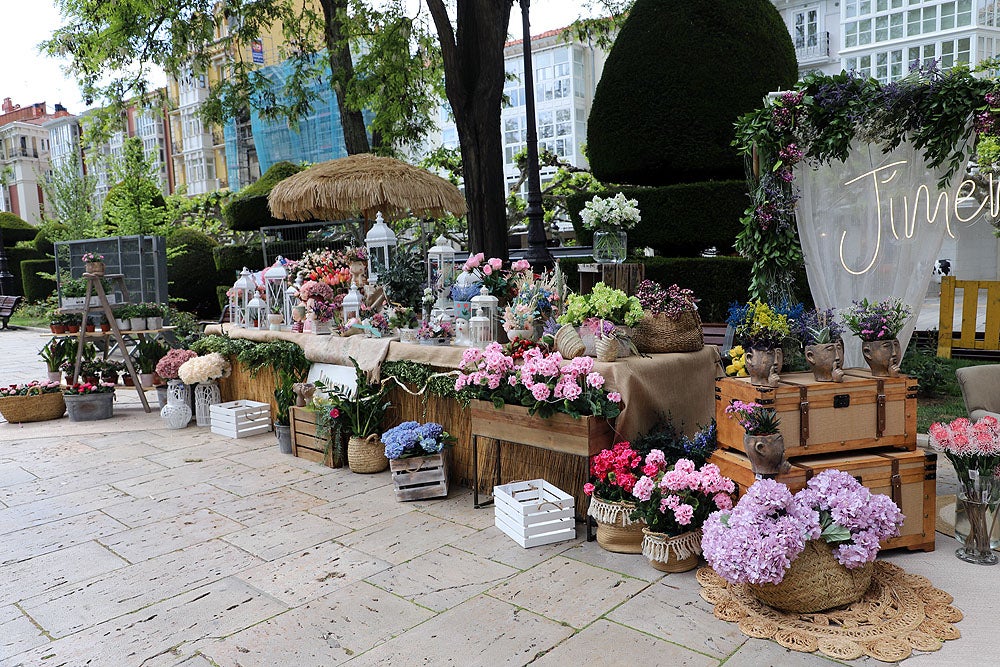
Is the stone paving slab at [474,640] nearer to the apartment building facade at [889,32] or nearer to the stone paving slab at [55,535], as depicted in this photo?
the stone paving slab at [55,535]

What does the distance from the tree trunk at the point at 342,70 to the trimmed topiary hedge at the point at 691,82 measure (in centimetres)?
451

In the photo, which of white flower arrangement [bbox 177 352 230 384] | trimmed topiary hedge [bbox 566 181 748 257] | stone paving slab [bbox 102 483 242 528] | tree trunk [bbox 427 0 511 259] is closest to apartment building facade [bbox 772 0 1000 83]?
trimmed topiary hedge [bbox 566 181 748 257]

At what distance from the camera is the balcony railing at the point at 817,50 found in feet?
91.1

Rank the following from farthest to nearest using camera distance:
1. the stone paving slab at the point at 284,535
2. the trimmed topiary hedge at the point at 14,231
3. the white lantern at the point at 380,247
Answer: the trimmed topiary hedge at the point at 14,231 < the white lantern at the point at 380,247 < the stone paving slab at the point at 284,535

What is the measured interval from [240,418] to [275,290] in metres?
1.36

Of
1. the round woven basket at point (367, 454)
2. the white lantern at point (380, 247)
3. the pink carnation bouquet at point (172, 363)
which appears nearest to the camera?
the round woven basket at point (367, 454)

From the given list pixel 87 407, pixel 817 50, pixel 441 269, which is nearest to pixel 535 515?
pixel 441 269

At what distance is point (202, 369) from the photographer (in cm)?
716

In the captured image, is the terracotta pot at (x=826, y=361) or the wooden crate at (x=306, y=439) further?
the wooden crate at (x=306, y=439)

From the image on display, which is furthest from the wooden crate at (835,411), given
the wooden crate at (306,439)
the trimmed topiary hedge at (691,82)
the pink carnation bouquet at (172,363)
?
the pink carnation bouquet at (172,363)

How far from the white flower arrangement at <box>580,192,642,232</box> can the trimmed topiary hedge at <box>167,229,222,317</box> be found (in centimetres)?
1462

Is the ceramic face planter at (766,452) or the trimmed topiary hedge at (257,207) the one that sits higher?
the trimmed topiary hedge at (257,207)

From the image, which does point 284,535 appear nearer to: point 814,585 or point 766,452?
point 766,452

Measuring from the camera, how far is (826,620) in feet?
10.3
